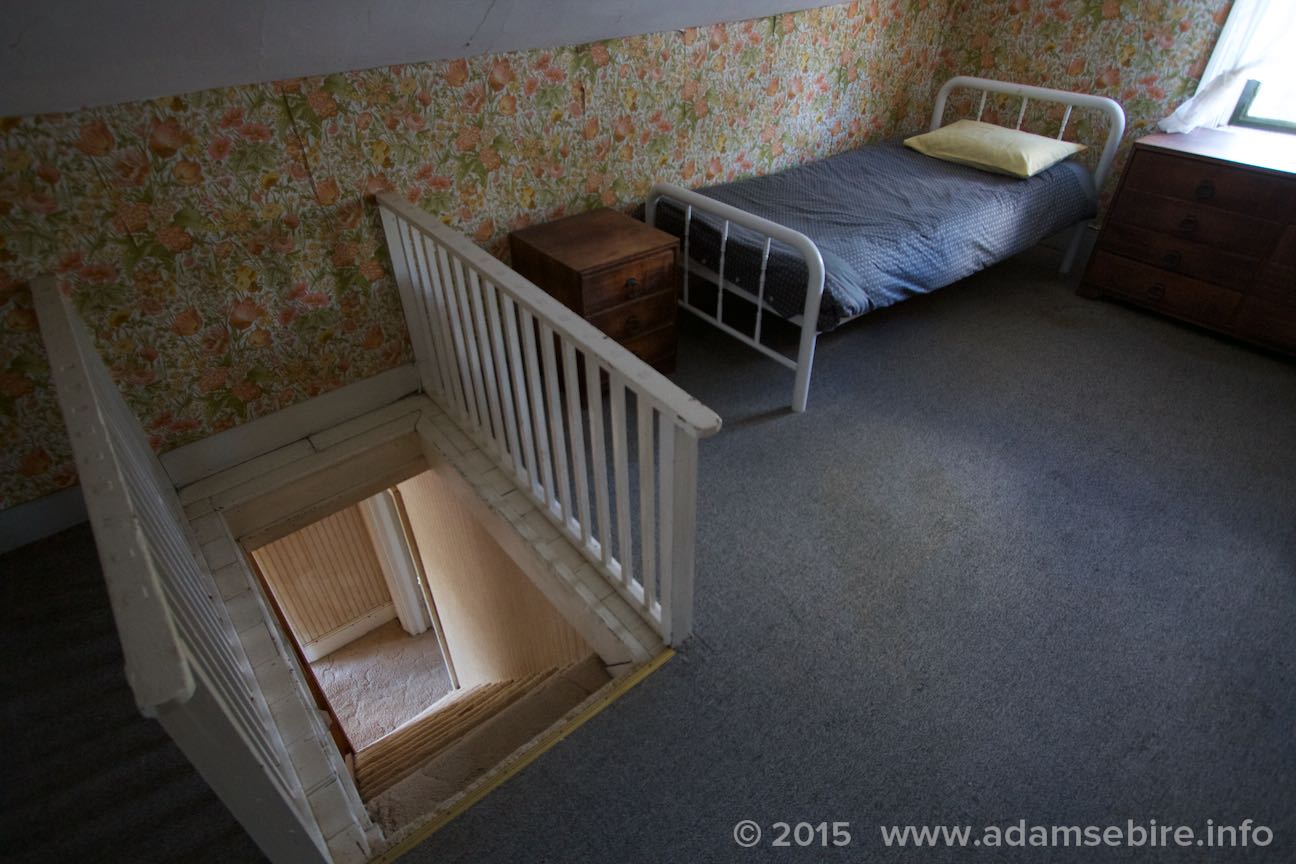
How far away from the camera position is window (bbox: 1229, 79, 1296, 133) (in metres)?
2.85

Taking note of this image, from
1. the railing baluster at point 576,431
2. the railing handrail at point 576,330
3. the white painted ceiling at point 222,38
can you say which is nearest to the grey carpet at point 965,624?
the railing baluster at point 576,431

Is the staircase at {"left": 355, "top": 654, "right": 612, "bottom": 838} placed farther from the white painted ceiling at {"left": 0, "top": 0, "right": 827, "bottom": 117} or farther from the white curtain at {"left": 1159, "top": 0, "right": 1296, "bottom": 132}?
the white curtain at {"left": 1159, "top": 0, "right": 1296, "bottom": 132}

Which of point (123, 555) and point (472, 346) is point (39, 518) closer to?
point (472, 346)

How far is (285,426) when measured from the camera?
7.53ft

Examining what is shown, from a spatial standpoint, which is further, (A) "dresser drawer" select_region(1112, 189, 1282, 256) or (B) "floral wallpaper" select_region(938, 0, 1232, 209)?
(B) "floral wallpaper" select_region(938, 0, 1232, 209)

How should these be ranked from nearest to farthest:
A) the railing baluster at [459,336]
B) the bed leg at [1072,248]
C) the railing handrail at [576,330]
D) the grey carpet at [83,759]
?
the railing handrail at [576,330] < the grey carpet at [83,759] < the railing baluster at [459,336] < the bed leg at [1072,248]

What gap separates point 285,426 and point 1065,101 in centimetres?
347

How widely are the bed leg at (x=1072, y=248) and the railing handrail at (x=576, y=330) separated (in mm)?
2779

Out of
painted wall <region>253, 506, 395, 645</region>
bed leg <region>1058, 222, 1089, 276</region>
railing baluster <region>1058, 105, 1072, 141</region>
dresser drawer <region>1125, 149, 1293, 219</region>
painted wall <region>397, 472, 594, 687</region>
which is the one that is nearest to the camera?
dresser drawer <region>1125, 149, 1293, 219</region>

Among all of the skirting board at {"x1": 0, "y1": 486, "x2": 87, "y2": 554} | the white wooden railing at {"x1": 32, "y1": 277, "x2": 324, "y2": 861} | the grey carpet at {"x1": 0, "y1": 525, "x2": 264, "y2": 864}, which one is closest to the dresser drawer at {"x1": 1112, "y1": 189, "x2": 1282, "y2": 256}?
the white wooden railing at {"x1": 32, "y1": 277, "x2": 324, "y2": 861}

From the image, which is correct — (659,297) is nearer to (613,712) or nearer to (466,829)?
(613,712)

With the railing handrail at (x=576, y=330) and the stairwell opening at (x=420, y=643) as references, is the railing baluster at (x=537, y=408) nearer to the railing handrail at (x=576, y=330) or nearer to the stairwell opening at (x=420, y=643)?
the railing handrail at (x=576, y=330)

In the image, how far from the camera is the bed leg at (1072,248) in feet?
10.8

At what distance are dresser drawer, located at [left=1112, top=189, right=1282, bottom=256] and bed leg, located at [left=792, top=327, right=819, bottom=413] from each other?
1.56 meters
